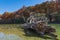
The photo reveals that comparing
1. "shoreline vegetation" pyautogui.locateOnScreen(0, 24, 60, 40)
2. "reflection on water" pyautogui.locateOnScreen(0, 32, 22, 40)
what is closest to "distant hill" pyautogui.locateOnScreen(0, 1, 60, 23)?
"shoreline vegetation" pyautogui.locateOnScreen(0, 24, 60, 40)

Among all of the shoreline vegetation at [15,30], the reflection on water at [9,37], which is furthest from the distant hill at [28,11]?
the reflection on water at [9,37]

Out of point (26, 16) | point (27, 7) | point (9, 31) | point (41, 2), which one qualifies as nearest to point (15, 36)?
point (9, 31)

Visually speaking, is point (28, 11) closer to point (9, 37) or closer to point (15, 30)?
point (15, 30)

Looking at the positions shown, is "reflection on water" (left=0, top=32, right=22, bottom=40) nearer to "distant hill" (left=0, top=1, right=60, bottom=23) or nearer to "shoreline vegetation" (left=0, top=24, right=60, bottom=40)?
"shoreline vegetation" (left=0, top=24, right=60, bottom=40)

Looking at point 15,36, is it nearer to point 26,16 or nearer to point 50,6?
point 26,16

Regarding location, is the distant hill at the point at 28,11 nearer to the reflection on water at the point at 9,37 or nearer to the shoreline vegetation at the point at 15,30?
the shoreline vegetation at the point at 15,30

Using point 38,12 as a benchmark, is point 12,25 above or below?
below

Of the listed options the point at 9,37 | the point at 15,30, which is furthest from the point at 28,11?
the point at 9,37

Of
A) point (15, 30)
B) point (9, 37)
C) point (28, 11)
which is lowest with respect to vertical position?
point (9, 37)

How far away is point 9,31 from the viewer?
2947mm

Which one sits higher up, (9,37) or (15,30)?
(15,30)

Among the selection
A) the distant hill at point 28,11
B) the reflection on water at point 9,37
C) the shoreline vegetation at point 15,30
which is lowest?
the reflection on water at point 9,37

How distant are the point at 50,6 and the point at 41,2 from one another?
217 millimetres

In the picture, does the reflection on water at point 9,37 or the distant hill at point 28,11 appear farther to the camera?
the distant hill at point 28,11
